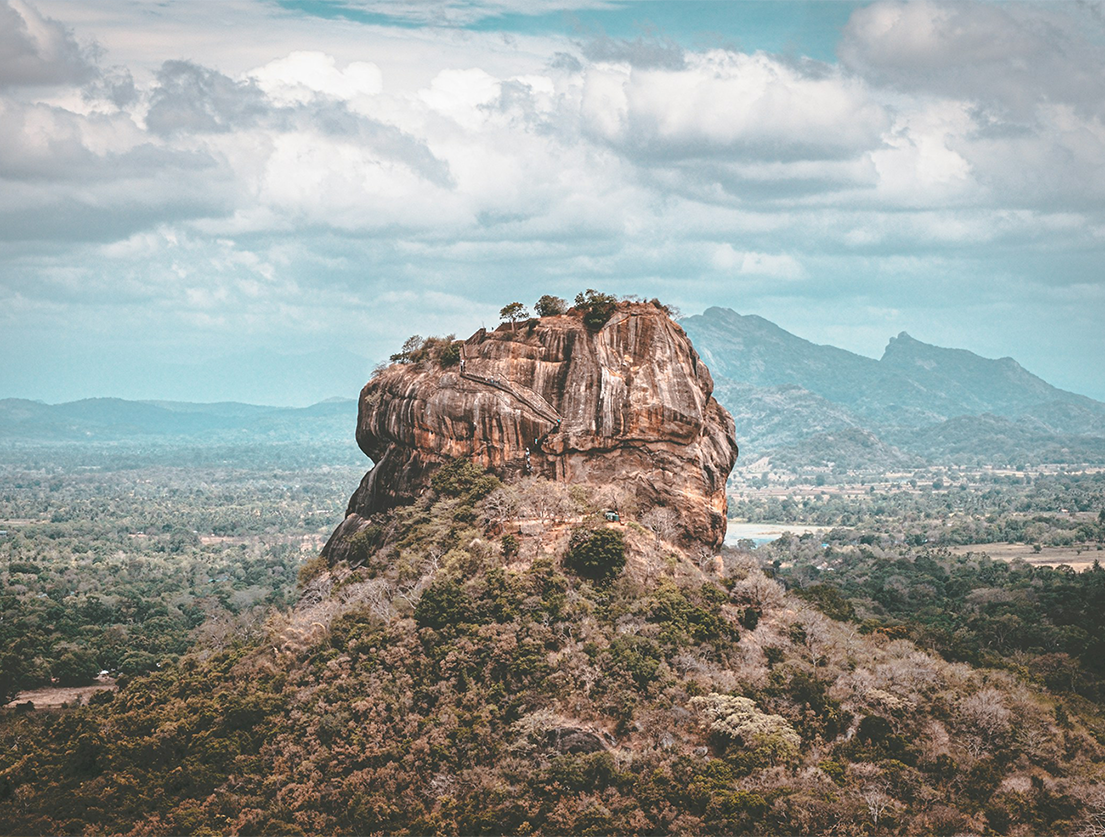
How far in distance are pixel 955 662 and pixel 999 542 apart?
99.7 m

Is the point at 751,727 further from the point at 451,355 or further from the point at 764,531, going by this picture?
the point at 764,531

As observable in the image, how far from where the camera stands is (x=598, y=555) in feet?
137

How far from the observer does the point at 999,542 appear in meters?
143

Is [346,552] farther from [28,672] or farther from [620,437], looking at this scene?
[28,672]

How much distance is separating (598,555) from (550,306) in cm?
1297

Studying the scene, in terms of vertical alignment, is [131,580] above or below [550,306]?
below

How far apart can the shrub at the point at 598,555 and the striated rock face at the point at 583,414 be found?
3822 mm

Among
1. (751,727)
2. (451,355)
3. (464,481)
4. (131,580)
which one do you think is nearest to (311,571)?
(464,481)

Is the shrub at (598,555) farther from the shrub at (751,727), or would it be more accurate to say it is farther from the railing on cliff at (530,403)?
the shrub at (751,727)

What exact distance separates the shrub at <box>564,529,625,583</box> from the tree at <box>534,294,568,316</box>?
38.8 feet

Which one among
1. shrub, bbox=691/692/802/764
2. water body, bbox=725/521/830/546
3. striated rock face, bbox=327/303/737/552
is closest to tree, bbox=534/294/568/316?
striated rock face, bbox=327/303/737/552

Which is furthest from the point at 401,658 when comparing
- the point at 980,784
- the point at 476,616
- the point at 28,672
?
the point at 28,672

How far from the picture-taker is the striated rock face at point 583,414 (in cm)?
4597

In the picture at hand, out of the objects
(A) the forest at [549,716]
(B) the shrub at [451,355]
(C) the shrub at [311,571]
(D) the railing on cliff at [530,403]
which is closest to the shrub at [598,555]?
(A) the forest at [549,716]
